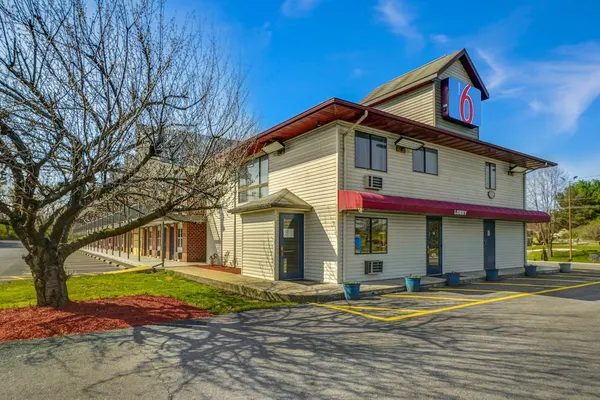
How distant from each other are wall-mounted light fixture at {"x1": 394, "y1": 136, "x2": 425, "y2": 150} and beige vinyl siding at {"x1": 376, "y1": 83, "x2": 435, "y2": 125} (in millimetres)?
2732

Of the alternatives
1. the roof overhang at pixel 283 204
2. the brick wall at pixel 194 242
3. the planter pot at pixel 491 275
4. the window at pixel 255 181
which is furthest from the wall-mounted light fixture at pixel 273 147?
the planter pot at pixel 491 275

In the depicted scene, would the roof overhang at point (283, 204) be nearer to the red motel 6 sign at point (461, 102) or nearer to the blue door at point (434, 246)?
the blue door at point (434, 246)

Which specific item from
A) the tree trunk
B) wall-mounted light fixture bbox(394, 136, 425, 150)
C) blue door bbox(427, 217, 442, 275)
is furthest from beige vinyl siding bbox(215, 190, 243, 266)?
the tree trunk

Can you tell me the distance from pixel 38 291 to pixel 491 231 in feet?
56.6

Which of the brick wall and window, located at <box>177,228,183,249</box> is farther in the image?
window, located at <box>177,228,183,249</box>

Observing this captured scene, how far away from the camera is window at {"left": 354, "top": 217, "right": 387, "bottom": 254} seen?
12.3 metres

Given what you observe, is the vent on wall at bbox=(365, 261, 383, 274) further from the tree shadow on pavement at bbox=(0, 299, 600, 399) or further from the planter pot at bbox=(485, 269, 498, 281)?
the planter pot at bbox=(485, 269, 498, 281)

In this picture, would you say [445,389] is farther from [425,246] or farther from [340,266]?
[425,246]

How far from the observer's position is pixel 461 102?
17.0 m

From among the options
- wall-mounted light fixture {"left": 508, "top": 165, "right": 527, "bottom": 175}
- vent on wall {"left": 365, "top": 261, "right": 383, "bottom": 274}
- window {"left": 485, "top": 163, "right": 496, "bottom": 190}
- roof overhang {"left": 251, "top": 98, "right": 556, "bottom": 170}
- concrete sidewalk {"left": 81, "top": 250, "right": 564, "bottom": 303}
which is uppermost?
roof overhang {"left": 251, "top": 98, "right": 556, "bottom": 170}

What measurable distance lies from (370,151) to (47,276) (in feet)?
32.4

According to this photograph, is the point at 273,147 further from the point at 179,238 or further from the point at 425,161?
the point at 179,238

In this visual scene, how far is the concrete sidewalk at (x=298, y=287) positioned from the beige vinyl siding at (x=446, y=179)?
3162 mm

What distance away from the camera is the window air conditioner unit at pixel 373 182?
40.8ft
